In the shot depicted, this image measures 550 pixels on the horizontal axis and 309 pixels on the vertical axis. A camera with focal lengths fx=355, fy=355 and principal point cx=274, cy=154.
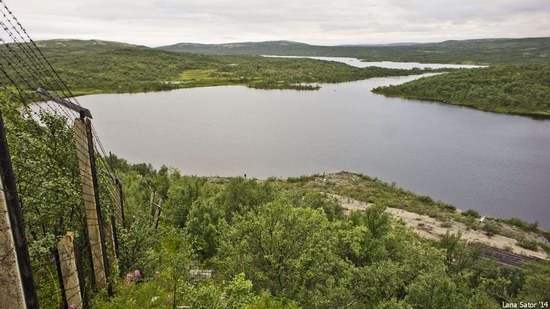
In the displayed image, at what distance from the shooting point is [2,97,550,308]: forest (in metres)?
8.17

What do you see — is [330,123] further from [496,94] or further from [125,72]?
[125,72]

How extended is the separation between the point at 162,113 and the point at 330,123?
3614 centimetres

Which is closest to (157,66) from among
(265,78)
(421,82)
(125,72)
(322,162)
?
(125,72)

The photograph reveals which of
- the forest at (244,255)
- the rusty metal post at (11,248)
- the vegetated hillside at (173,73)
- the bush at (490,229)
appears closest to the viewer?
the rusty metal post at (11,248)

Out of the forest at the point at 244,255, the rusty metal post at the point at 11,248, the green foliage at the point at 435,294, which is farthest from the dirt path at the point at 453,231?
the rusty metal post at the point at 11,248

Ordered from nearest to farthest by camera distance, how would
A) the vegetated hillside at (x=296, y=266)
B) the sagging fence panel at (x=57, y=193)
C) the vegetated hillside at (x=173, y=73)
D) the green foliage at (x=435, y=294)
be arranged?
the sagging fence panel at (x=57, y=193)
the vegetated hillside at (x=296, y=266)
the green foliage at (x=435, y=294)
the vegetated hillside at (x=173, y=73)

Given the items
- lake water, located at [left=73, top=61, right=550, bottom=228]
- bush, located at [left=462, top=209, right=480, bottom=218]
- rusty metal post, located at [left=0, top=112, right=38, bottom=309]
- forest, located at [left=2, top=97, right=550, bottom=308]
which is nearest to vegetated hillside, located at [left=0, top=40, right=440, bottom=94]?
lake water, located at [left=73, top=61, right=550, bottom=228]

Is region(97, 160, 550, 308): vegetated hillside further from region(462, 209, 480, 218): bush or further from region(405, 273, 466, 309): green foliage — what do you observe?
region(462, 209, 480, 218): bush

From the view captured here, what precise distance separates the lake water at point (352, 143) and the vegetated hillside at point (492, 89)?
804 cm

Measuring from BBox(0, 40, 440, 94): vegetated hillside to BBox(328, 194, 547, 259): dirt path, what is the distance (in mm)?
91249

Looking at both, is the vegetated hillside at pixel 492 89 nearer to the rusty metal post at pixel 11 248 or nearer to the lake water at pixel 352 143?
the lake water at pixel 352 143

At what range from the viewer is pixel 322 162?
50.2m

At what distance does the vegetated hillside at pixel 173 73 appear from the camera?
372 feet

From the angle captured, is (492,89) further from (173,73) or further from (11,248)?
(11,248)
